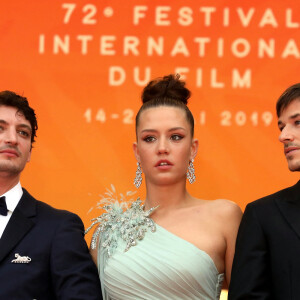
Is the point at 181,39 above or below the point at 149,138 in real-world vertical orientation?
above

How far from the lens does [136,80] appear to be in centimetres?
409

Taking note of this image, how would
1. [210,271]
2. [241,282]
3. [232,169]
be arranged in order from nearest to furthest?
1. [241,282]
2. [210,271]
3. [232,169]

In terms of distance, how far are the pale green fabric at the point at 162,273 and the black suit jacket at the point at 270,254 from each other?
0.27 meters

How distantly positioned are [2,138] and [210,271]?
1.04m

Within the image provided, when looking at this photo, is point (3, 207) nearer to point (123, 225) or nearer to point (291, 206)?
point (123, 225)

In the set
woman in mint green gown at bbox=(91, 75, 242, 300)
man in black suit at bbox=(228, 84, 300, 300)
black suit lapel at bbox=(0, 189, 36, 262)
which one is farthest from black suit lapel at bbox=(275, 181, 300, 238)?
black suit lapel at bbox=(0, 189, 36, 262)

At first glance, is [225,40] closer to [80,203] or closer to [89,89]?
[89,89]

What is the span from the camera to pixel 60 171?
4047mm

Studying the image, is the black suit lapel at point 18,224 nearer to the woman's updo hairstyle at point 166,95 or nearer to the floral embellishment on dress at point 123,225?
the floral embellishment on dress at point 123,225

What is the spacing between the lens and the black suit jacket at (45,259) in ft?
8.70

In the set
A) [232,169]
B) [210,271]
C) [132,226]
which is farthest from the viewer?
[232,169]

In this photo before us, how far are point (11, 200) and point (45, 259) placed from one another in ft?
1.06

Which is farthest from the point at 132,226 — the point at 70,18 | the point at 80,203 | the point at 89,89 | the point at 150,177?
the point at 70,18

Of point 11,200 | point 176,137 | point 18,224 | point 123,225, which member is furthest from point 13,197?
point 176,137
